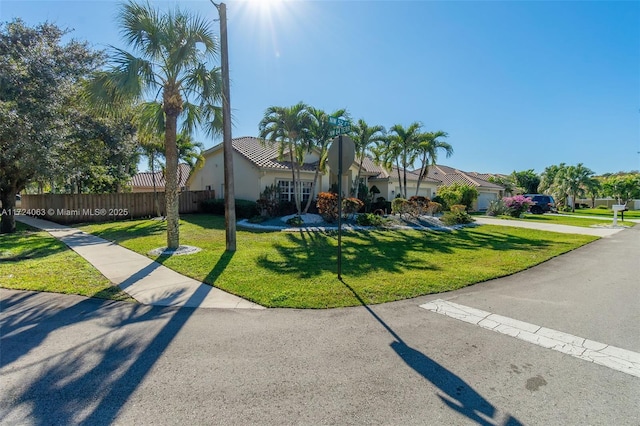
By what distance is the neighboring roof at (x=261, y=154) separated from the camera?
60.6 ft

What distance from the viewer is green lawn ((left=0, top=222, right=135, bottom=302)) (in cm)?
572

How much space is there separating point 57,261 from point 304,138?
1096 centimetres

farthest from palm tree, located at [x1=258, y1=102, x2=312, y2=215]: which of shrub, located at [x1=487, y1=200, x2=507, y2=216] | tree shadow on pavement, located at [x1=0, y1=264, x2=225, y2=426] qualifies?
shrub, located at [x1=487, y1=200, x2=507, y2=216]

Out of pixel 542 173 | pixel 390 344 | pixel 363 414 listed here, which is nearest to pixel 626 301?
pixel 390 344

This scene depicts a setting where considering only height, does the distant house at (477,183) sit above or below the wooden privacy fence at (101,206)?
above

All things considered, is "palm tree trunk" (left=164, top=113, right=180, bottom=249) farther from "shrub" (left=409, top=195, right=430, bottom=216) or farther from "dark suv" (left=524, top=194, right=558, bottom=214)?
"dark suv" (left=524, top=194, right=558, bottom=214)

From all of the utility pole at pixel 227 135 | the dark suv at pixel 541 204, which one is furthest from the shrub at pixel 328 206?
the dark suv at pixel 541 204

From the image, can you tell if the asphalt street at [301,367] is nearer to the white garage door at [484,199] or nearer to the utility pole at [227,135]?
the utility pole at [227,135]

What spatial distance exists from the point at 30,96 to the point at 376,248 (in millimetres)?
11944

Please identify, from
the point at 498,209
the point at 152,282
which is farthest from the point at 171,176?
the point at 498,209

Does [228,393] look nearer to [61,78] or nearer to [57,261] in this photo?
[57,261]

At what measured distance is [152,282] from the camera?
626cm

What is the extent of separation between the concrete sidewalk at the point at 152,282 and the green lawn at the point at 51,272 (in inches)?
9.4

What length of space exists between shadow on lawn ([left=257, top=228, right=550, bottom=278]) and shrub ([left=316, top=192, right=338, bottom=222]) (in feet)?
7.91
